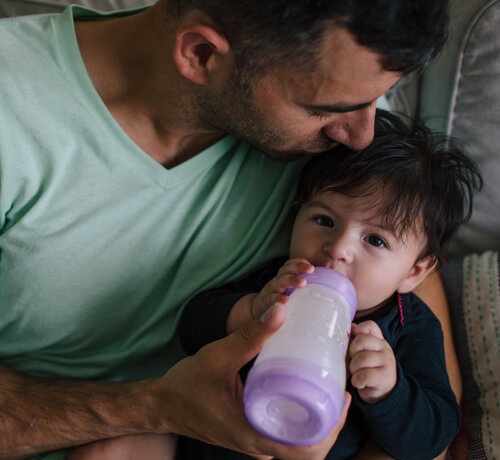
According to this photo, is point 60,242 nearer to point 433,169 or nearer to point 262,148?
point 262,148

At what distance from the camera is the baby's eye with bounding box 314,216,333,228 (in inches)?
44.8

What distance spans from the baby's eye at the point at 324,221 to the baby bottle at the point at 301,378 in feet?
1.11

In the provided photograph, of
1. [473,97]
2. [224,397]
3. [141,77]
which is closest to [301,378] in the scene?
[224,397]

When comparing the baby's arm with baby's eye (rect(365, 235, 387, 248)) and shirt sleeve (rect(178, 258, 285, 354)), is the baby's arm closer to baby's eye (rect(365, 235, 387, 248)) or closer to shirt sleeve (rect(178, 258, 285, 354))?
shirt sleeve (rect(178, 258, 285, 354))

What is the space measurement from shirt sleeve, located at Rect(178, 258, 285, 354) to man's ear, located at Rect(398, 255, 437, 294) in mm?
335

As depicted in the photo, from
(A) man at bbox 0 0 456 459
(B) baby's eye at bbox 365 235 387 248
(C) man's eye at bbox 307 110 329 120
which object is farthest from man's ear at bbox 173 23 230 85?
(B) baby's eye at bbox 365 235 387 248

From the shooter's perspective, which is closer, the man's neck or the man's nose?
the man's nose

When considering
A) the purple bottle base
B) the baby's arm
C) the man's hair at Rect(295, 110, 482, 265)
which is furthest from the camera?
the man's hair at Rect(295, 110, 482, 265)

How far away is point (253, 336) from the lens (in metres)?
0.76

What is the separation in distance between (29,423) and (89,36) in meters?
0.94

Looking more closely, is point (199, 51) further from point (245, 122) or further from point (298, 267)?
point (298, 267)

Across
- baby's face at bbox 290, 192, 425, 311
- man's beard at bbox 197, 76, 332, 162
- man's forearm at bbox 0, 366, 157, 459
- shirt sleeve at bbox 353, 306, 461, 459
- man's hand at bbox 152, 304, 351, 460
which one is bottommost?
man's forearm at bbox 0, 366, 157, 459

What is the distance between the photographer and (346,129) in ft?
3.47

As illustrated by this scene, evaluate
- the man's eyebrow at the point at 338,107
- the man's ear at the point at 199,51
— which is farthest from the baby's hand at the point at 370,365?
the man's ear at the point at 199,51
